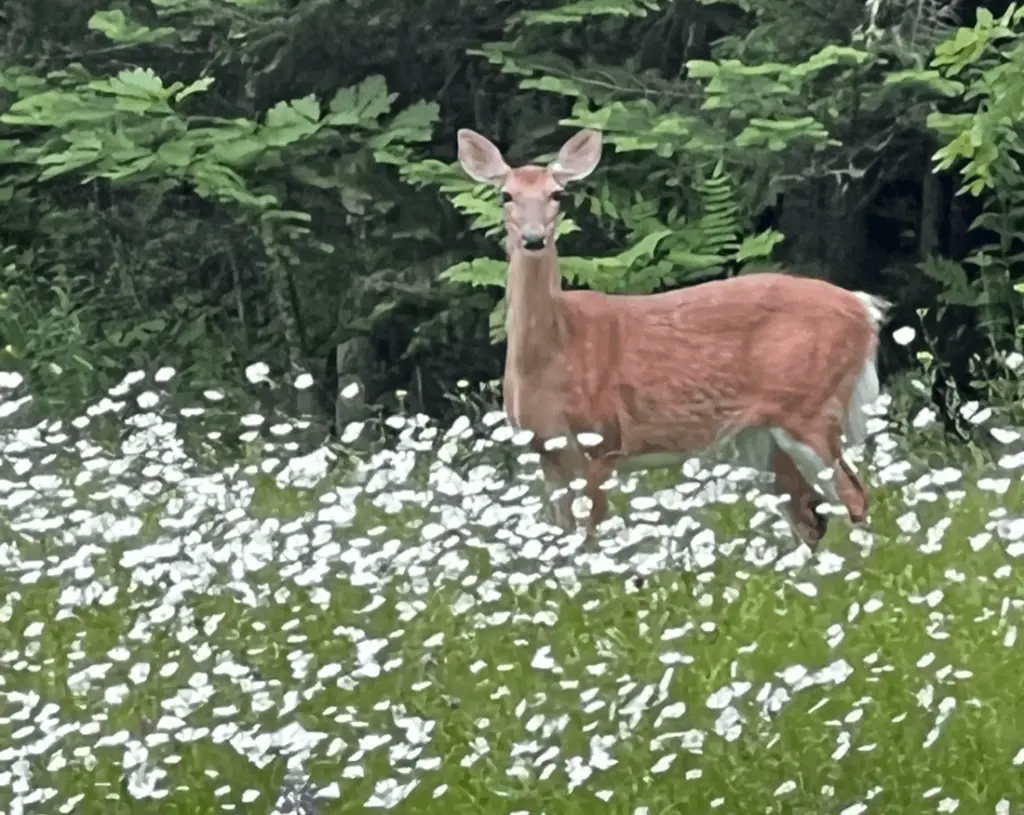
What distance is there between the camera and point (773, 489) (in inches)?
225

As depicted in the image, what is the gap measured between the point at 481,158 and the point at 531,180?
0.35 m

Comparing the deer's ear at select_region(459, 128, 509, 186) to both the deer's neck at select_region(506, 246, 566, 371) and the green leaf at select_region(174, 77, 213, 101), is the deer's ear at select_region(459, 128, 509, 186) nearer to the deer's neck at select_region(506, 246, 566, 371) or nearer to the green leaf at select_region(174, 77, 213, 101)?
the deer's neck at select_region(506, 246, 566, 371)

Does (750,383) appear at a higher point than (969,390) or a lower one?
higher

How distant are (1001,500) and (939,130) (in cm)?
244

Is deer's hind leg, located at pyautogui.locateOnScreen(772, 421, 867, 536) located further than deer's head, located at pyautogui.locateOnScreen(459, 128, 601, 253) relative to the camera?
No

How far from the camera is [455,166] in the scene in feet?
24.0

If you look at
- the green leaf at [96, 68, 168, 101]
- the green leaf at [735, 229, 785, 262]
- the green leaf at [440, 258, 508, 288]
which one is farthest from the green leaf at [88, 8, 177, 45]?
the green leaf at [735, 229, 785, 262]

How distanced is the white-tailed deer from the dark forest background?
2.87ft

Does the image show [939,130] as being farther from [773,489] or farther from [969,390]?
[773,489]

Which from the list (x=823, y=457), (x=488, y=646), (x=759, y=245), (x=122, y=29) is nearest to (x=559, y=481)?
(x=823, y=457)

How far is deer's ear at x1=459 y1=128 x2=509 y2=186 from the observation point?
6.17 m

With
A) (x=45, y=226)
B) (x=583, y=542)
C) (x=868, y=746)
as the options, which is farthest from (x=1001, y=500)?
(x=45, y=226)

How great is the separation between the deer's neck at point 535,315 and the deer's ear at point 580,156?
340 mm

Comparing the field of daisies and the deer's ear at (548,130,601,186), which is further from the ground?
the deer's ear at (548,130,601,186)
